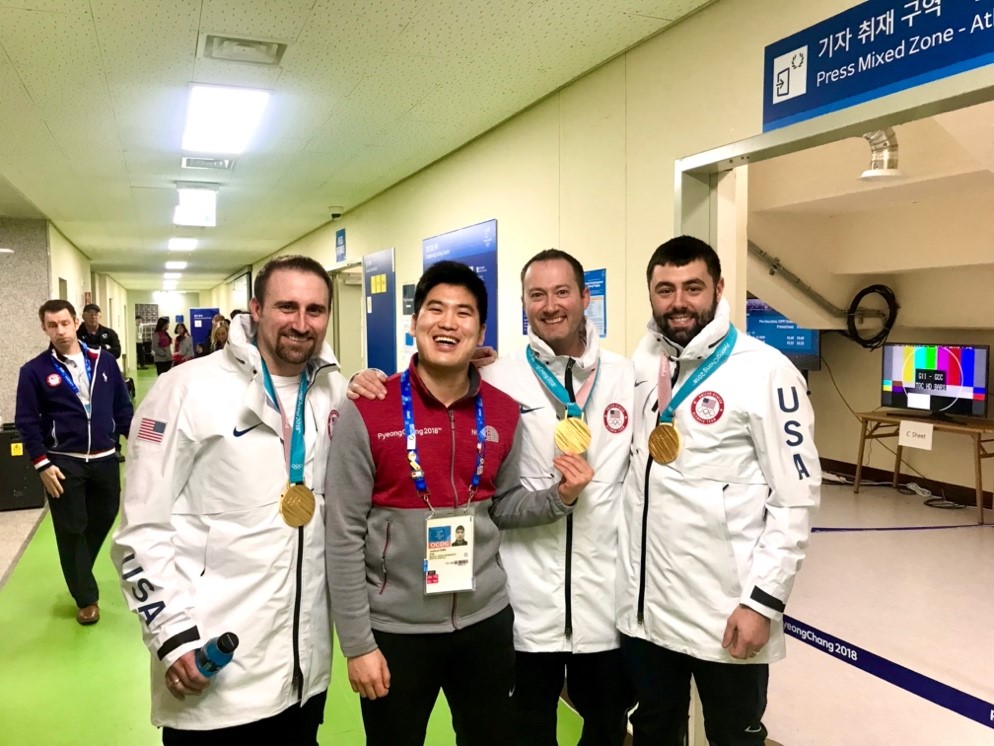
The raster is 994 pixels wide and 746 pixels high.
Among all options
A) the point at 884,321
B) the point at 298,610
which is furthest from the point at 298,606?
the point at 884,321

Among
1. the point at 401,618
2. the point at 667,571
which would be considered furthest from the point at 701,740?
the point at 401,618

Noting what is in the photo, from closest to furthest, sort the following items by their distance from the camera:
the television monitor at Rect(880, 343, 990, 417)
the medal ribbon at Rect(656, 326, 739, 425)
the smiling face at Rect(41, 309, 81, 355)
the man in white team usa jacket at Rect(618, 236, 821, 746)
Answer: the man in white team usa jacket at Rect(618, 236, 821, 746) → the medal ribbon at Rect(656, 326, 739, 425) → the smiling face at Rect(41, 309, 81, 355) → the television monitor at Rect(880, 343, 990, 417)

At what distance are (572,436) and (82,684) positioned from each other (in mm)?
2734

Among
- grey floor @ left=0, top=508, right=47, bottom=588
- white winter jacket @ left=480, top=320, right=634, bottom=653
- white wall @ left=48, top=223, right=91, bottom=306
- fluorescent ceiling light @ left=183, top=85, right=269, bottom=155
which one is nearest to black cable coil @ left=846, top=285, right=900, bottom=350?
fluorescent ceiling light @ left=183, top=85, right=269, bottom=155

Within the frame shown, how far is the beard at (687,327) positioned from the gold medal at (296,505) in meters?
1.01

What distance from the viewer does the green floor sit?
275 centimetres

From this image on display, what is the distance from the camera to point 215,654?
4.91 feet

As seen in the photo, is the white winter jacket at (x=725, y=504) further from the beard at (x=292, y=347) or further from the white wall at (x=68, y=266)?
the white wall at (x=68, y=266)

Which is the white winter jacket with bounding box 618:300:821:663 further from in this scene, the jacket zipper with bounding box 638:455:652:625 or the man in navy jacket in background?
the man in navy jacket in background

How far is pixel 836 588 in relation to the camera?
426 centimetres

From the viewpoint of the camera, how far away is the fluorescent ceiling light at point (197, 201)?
589 cm

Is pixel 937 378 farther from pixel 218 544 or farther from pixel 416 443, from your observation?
pixel 218 544

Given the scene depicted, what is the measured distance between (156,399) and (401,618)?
0.76 metres

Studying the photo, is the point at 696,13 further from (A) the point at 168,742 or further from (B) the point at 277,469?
(A) the point at 168,742
